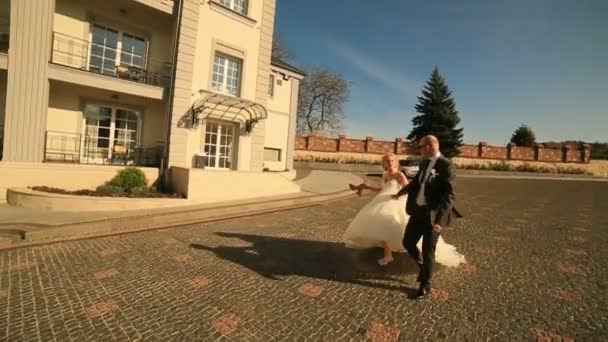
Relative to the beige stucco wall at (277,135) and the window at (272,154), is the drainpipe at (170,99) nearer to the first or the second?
the beige stucco wall at (277,135)

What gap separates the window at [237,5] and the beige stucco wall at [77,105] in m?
4.92

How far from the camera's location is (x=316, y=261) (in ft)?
15.3

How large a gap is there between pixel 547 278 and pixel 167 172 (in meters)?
10.5

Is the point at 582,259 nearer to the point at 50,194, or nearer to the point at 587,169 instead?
the point at 50,194

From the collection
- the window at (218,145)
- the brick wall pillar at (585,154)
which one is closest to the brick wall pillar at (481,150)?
the brick wall pillar at (585,154)

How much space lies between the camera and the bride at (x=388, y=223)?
4191mm

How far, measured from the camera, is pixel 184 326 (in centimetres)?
286

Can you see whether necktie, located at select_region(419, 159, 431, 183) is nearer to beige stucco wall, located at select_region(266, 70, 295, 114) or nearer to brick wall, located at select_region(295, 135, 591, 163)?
beige stucco wall, located at select_region(266, 70, 295, 114)

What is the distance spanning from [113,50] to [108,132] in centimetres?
302

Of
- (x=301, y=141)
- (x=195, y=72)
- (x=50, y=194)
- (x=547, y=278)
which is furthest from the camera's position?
(x=301, y=141)

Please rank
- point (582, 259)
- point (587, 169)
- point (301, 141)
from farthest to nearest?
point (587, 169), point (301, 141), point (582, 259)

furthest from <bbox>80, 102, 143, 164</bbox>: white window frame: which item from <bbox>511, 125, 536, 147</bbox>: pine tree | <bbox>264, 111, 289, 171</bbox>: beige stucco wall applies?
<bbox>511, 125, 536, 147</bbox>: pine tree

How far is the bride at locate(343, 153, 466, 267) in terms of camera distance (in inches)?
165

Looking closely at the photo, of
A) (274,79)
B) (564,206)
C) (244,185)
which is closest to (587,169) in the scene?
(564,206)
